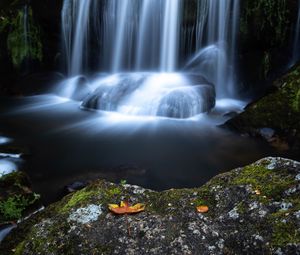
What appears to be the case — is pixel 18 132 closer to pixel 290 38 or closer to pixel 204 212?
pixel 204 212

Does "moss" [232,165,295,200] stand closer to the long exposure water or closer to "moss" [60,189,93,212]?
"moss" [60,189,93,212]

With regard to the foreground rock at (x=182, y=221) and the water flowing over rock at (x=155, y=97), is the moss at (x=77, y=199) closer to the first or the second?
the foreground rock at (x=182, y=221)

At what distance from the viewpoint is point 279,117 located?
7012 mm

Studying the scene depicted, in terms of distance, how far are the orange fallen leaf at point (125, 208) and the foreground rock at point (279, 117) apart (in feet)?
16.5

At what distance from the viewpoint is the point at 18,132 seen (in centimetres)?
759

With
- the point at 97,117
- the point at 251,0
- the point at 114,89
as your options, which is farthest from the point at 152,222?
the point at 251,0

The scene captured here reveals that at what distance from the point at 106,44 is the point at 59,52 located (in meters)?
1.43

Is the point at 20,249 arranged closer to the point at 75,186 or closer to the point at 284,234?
the point at 284,234

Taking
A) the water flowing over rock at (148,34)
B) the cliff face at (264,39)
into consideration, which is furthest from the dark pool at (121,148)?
the water flowing over rock at (148,34)

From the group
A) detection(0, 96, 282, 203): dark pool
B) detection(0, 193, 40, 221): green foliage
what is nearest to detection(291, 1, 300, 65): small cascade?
detection(0, 96, 282, 203): dark pool

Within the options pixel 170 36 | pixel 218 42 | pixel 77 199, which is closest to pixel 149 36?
pixel 170 36

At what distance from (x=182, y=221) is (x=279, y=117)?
5.50 meters

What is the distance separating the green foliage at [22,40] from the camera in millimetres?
11094

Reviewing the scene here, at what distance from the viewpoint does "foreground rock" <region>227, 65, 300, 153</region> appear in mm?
6766
